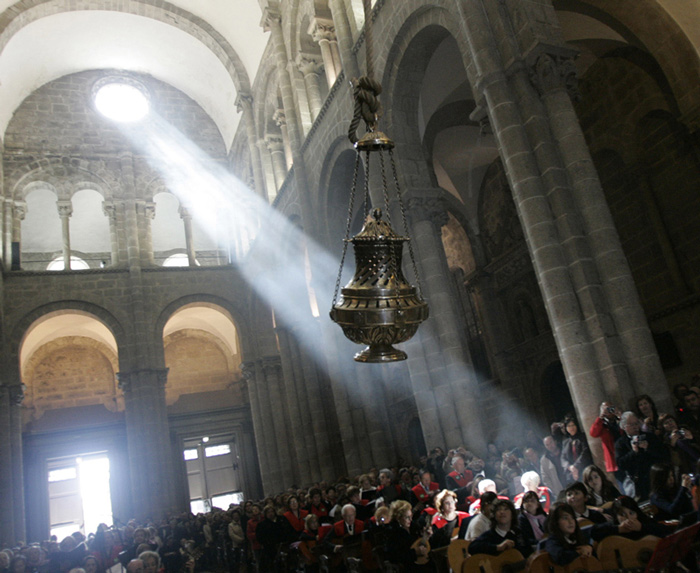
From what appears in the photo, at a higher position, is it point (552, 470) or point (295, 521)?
point (552, 470)

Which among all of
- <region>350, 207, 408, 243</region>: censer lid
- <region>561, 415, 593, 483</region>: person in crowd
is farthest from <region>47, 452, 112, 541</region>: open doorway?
<region>350, 207, 408, 243</region>: censer lid

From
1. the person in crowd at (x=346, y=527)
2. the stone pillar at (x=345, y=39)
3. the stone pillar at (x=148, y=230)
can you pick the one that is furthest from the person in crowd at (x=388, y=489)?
the stone pillar at (x=148, y=230)

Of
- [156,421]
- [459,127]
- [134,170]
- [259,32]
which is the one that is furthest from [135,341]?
[459,127]

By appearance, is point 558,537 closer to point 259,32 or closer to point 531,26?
point 531,26

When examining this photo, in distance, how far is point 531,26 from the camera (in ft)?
26.8

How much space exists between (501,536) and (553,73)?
5.60 metres

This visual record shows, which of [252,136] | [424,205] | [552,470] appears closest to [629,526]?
[552,470]

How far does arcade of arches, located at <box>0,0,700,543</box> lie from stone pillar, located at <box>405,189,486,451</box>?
4 centimetres

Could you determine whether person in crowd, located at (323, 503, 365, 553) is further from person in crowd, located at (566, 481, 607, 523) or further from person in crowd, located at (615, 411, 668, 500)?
person in crowd, located at (566, 481, 607, 523)

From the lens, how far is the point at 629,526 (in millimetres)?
4520

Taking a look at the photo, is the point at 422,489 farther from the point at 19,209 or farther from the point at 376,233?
the point at 19,209

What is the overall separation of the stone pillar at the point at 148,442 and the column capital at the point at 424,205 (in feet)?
38.6

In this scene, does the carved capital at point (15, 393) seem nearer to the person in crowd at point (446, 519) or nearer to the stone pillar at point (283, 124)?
the stone pillar at point (283, 124)

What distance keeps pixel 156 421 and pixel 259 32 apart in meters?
12.1
